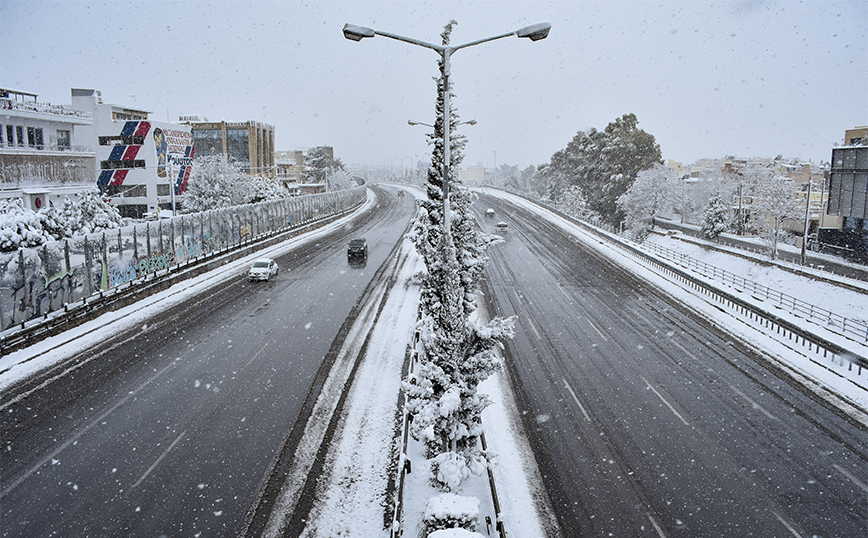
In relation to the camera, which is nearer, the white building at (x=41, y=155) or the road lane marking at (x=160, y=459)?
the road lane marking at (x=160, y=459)

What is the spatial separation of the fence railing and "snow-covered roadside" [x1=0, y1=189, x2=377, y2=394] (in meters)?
1.59

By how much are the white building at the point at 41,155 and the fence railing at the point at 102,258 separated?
843 centimetres

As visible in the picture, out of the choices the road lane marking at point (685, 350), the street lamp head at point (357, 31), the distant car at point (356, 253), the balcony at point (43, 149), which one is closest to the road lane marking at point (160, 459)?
the street lamp head at point (357, 31)

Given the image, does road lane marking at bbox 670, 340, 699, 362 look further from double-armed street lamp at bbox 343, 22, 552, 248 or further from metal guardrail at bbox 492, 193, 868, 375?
double-armed street lamp at bbox 343, 22, 552, 248

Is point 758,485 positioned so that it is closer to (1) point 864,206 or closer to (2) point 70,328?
(2) point 70,328

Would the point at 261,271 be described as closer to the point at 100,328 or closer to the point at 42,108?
the point at 100,328

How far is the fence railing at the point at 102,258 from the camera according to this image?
20.5 meters

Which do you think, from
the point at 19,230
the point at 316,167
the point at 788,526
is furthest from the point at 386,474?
the point at 316,167

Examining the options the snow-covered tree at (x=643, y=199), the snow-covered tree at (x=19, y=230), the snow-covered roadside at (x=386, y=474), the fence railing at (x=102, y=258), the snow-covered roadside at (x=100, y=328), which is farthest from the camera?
the snow-covered tree at (x=643, y=199)

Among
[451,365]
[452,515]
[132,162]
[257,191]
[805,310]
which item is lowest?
[805,310]

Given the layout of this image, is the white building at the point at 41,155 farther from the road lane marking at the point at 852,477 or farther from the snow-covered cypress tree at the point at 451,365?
the road lane marking at the point at 852,477

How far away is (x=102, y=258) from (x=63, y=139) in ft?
69.0

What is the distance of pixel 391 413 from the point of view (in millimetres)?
15461

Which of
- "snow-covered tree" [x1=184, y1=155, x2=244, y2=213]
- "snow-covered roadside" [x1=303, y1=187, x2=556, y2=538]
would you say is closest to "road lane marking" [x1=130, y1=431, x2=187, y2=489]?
"snow-covered roadside" [x1=303, y1=187, x2=556, y2=538]
